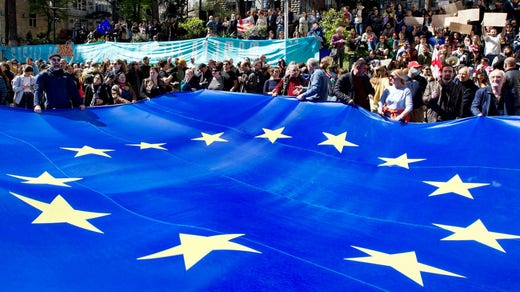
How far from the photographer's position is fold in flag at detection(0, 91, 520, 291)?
3.52 metres

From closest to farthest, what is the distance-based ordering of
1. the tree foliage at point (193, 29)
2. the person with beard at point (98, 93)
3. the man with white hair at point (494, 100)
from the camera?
1. the man with white hair at point (494, 100)
2. the person with beard at point (98, 93)
3. the tree foliage at point (193, 29)

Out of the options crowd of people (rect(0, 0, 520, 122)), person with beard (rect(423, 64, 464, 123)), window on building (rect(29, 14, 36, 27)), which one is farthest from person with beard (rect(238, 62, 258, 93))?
window on building (rect(29, 14, 36, 27))

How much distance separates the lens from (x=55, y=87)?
827cm

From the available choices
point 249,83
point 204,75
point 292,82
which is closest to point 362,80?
point 292,82

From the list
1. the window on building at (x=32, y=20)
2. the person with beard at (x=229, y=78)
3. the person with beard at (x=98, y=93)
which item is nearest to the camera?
the person with beard at (x=98, y=93)

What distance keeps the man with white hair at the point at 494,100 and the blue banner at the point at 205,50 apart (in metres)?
9.24

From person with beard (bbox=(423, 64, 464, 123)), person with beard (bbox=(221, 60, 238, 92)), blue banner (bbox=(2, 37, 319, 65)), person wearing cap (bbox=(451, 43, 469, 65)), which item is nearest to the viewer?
person with beard (bbox=(423, 64, 464, 123))

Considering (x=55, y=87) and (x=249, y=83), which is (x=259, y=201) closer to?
(x=55, y=87)

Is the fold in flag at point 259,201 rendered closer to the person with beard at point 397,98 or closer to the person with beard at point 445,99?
the person with beard at point 397,98

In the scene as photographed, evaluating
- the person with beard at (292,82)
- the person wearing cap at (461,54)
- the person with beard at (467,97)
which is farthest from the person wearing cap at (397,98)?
the person wearing cap at (461,54)

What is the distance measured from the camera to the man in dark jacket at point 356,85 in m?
8.36

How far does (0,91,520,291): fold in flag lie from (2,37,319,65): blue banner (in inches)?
329

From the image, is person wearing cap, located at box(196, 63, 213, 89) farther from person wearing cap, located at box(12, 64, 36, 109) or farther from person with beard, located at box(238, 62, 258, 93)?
person wearing cap, located at box(12, 64, 36, 109)

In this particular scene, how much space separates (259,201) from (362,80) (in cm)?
406
